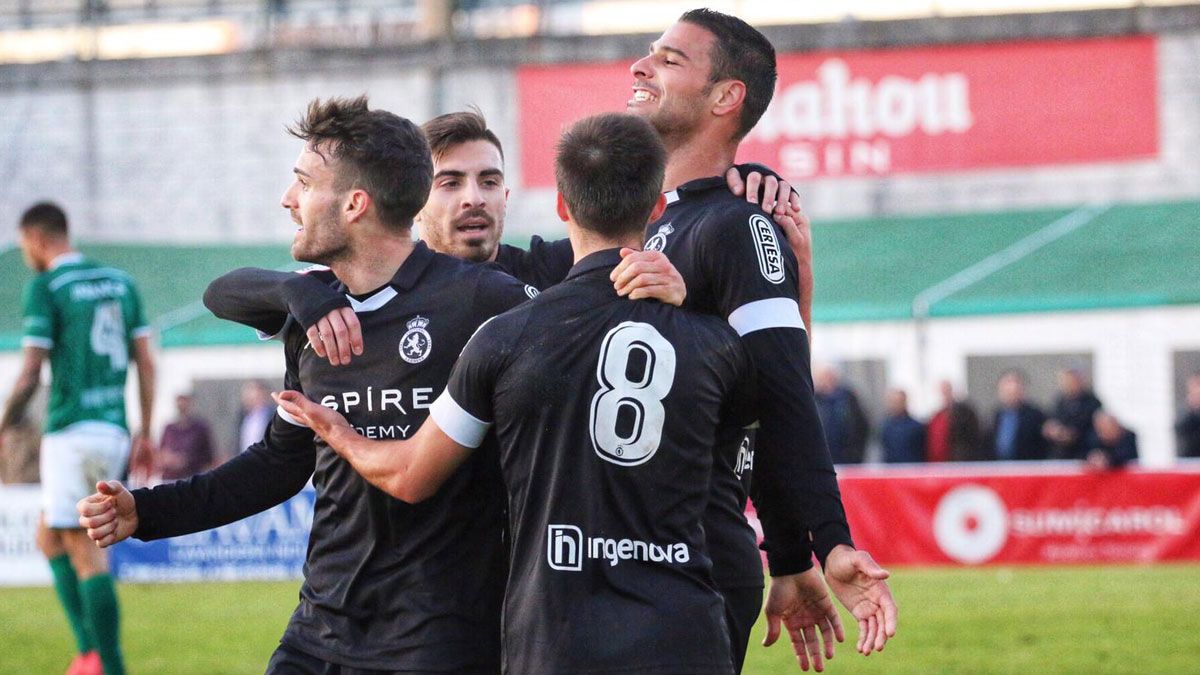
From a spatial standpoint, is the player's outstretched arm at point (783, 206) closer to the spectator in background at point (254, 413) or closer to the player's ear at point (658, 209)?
the player's ear at point (658, 209)

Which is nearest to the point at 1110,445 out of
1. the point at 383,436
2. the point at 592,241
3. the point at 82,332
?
the point at 82,332

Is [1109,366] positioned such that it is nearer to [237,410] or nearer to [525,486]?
[237,410]

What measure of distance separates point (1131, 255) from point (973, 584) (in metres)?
5.42

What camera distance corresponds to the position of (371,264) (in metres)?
4.29

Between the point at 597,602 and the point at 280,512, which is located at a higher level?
the point at 597,602

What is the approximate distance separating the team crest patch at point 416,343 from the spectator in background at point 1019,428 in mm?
12238

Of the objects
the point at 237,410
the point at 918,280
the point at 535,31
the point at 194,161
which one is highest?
the point at 535,31

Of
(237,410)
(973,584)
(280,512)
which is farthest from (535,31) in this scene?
(973,584)

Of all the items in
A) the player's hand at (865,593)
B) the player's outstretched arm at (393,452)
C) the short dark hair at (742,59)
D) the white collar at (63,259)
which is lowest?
the player's hand at (865,593)

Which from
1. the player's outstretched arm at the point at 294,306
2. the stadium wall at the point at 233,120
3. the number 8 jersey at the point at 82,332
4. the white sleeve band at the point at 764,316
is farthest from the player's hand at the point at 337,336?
the stadium wall at the point at 233,120

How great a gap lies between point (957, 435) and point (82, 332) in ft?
30.9

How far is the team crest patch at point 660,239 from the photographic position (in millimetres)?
4387

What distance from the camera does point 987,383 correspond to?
62.1 ft

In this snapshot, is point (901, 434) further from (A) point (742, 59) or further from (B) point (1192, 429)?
(A) point (742, 59)
